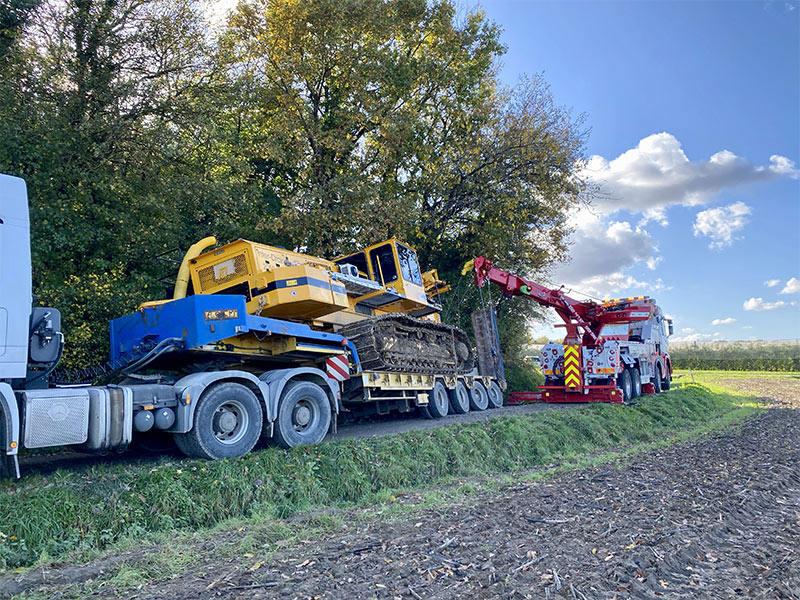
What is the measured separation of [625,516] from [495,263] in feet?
50.2

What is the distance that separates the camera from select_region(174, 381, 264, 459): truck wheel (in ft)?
23.7

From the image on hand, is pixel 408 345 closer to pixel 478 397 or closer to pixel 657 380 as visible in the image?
pixel 478 397

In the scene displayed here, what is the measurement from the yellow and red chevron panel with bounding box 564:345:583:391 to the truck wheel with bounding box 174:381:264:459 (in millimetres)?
10747

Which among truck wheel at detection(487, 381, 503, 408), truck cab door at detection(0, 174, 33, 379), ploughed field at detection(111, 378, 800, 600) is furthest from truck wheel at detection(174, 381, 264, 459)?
truck wheel at detection(487, 381, 503, 408)

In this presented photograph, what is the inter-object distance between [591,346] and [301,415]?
35.7 feet

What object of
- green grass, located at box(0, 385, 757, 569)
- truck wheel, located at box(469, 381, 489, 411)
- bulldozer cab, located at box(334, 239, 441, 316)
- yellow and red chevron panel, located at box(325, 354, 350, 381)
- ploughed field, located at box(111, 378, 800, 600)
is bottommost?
ploughed field, located at box(111, 378, 800, 600)

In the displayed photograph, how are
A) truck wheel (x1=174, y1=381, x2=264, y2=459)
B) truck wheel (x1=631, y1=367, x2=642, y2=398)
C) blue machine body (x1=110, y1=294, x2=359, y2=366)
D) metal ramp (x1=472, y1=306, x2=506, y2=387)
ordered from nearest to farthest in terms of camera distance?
truck wheel (x1=174, y1=381, x2=264, y2=459) < blue machine body (x1=110, y1=294, x2=359, y2=366) < metal ramp (x1=472, y1=306, x2=506, y2=387) < truck wheel (x1=631, y1=367, x2=642, y2=398)

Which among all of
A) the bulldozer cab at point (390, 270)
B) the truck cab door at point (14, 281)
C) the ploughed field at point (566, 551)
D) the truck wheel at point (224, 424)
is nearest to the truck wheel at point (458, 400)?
the bulldozer cab at point (390, 270)

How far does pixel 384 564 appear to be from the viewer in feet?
14.3

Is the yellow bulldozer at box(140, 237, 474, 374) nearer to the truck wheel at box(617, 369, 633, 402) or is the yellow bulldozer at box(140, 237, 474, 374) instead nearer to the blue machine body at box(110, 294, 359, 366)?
the blue machine body at box(110, 294, 359, 366)

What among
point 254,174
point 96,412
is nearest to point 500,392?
point 254,174

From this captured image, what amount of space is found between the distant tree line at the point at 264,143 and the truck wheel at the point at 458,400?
15.3 feet

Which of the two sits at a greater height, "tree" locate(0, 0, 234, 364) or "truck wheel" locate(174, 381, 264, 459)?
"tree" locate(0, 0, 234, 364)

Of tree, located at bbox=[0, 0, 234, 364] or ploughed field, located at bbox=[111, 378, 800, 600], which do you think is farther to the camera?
tree, located at bbox=[0, 0, 234, 364]
